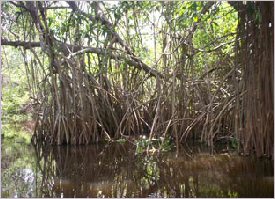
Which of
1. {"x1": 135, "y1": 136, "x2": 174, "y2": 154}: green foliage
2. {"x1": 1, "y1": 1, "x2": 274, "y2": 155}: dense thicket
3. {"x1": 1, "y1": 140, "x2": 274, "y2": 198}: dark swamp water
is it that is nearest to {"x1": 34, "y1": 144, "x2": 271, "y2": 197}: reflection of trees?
{"x1": 1, "y1": 140, "x2": 274, "y2": 198}: dark swamp water

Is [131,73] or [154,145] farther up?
[131,73]

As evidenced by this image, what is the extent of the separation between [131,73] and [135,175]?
3.34m

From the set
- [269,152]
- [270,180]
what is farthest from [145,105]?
[270,180]

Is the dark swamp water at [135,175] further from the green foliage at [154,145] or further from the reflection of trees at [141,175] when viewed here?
the green foliage at [154,145]

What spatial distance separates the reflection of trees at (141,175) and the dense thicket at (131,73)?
0.57 metres

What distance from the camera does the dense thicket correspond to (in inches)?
220

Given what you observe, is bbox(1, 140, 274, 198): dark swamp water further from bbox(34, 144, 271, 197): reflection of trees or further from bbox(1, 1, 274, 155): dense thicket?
bbox(1, 1, 274, 155): dense thicket

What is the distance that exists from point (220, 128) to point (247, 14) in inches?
92.6

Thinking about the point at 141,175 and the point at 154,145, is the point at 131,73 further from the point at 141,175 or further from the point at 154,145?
the point at 141,175

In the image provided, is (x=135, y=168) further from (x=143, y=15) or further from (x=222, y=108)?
(x=143, y=15)

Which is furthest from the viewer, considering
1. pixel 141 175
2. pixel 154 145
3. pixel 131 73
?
pixel 131 73

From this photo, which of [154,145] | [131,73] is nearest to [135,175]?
[154,145]

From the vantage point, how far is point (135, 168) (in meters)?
4.50

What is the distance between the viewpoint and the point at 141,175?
4.12 m
